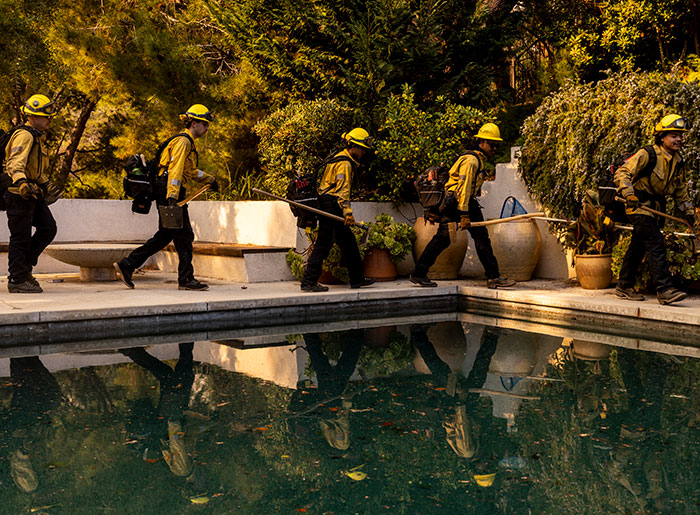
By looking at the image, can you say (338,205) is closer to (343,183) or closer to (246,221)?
(343,183)

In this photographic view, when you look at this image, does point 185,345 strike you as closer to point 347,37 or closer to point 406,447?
point 406,447

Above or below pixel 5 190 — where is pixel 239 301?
below

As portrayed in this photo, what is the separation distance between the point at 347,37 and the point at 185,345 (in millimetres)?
5977

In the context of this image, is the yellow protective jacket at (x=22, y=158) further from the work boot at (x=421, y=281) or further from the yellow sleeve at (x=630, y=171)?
the yellow sleeve at (x=630, y=171)

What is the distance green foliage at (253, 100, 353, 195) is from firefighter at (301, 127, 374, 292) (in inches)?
84.3

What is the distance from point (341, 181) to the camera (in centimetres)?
894

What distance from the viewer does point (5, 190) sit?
327 inches

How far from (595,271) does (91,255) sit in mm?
5861

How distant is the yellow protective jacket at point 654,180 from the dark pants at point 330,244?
2.99 metres

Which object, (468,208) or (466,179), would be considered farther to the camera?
(468,208)

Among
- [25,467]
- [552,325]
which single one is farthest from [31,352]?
[552,325]

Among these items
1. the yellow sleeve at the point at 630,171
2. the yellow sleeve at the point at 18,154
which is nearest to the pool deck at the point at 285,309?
the yellow sleeve at the point at 630,171

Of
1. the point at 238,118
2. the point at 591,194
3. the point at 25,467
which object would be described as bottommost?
the point at 25,467

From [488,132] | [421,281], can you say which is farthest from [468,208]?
[421,281]
